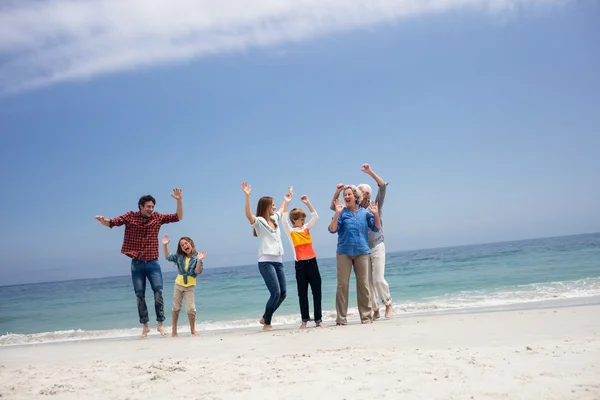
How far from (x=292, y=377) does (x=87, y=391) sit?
58.6 inches

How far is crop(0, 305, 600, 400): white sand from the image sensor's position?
3070 mm

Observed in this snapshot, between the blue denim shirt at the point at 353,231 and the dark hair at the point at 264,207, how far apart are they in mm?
859

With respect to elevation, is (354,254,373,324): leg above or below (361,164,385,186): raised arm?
below

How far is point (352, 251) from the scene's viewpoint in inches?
252

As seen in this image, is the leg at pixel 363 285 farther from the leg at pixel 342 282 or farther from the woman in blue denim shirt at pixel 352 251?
the leg at pixel 342 282

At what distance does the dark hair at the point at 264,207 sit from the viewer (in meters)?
6.66

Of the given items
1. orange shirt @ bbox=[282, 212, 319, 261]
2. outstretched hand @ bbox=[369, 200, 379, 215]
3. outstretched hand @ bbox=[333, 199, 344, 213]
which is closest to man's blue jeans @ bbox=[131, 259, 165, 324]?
orange shirt @ bbox=[282, 212, 319, 261]

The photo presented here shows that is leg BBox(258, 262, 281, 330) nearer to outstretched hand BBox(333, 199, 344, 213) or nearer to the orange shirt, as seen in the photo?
the orange shirt

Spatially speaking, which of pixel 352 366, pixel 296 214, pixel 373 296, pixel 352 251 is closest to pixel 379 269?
pixel 373 296

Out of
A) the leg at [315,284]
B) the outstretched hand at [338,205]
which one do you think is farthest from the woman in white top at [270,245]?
the outstretched hand at [338,205]

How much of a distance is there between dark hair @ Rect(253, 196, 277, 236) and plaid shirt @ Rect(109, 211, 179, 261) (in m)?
1.43

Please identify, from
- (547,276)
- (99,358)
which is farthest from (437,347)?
(547,276)

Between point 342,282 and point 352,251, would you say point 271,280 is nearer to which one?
point 342,282

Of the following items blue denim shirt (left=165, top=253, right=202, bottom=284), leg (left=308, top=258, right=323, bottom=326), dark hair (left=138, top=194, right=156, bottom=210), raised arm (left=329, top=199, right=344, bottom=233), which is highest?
dark hair (left=138, top=194, right=156, bottom=210)
